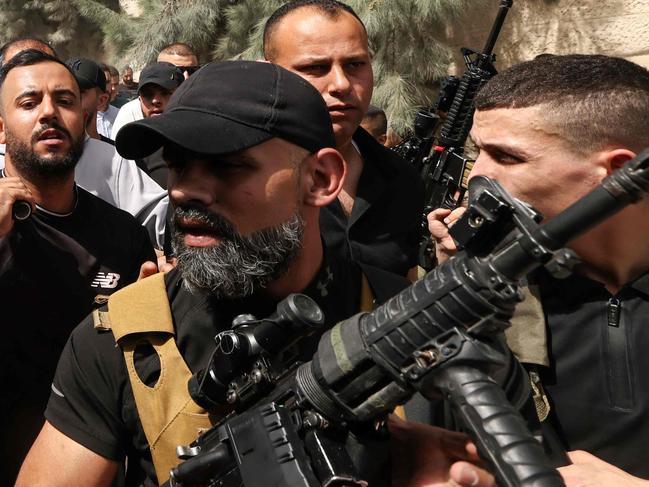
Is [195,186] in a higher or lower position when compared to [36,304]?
higher

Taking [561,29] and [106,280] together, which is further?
[561,29]

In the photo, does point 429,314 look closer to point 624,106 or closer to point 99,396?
point 99,396

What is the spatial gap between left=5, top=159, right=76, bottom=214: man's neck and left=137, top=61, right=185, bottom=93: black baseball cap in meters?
2.00

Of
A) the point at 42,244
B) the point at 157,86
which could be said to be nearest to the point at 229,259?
the point at 42,244

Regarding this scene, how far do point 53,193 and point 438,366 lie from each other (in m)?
2.28

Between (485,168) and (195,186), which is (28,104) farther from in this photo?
(485,168)

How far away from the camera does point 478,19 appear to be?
6.52 m

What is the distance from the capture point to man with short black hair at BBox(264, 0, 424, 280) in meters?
2.55

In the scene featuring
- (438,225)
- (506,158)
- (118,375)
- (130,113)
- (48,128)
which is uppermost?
(506,158)

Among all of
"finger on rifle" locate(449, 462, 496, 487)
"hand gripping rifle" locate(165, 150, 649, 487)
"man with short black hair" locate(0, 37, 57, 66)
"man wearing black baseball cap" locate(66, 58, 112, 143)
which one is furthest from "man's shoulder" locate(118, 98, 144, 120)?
"finger on rifle" locate(449, 462, 496, 487)

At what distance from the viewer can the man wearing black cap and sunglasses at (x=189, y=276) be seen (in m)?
1.50

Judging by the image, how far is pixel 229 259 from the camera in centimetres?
152

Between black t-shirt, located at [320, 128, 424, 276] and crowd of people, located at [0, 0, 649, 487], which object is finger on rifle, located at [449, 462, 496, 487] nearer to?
crowd of people, located at [0, 0, 649, 487]

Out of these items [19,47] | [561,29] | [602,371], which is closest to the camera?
[602,371]
